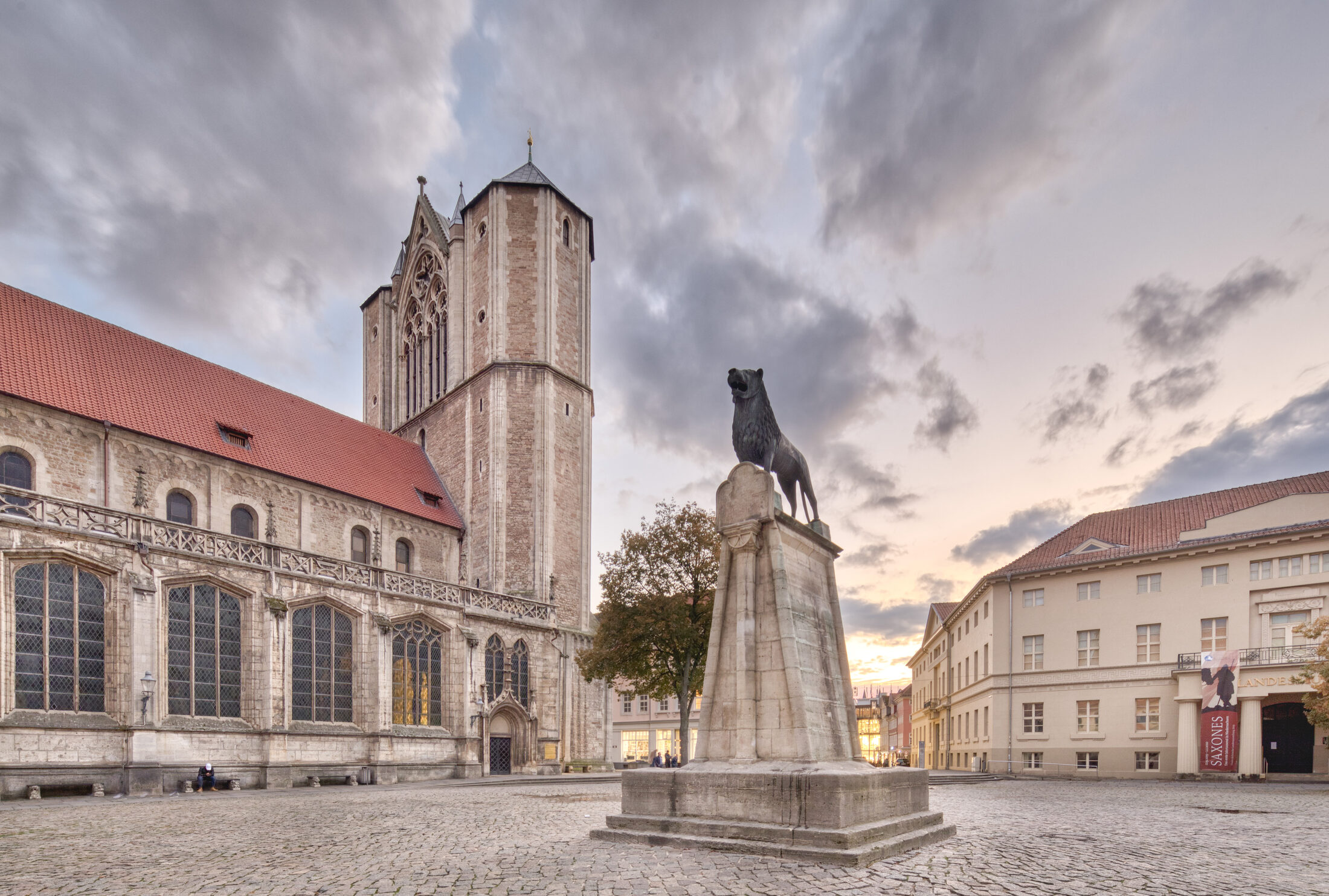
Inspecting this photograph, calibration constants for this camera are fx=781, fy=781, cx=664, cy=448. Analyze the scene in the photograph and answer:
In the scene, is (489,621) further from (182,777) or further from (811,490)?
(811,490)

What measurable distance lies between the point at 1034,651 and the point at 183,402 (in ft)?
127

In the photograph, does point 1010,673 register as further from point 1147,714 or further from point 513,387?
point 513,387

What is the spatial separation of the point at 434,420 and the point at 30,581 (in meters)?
26.8

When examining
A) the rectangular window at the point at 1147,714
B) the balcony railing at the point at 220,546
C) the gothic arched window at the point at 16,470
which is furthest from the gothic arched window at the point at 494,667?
the rectangular window at the point at 1147,714

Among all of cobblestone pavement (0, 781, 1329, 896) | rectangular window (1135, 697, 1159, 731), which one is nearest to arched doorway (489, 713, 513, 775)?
cobblestone pavement (0, 781, 1329, 896)

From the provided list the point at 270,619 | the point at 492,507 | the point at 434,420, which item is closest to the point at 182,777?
the point at 270,619

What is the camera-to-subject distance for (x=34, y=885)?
6.95 m

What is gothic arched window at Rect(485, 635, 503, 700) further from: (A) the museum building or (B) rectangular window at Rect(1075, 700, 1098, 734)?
(B) rectangular window at Rect(1075, 700, 1098, 734)

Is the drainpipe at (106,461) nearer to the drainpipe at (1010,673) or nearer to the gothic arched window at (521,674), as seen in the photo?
the gothic arched window at (521,674)

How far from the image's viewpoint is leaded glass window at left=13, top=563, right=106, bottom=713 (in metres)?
20.2

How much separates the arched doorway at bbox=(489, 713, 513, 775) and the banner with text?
28.0 m

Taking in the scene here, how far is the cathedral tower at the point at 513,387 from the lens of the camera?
4112cm

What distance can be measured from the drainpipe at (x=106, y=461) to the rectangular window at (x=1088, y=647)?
39.1 m

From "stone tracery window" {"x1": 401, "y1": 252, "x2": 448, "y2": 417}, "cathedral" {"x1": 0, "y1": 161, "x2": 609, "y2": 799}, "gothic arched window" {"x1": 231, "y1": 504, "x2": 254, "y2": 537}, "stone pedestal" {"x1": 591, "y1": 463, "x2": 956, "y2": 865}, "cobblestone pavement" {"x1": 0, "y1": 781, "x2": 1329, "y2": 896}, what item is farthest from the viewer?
"stone tracery window" {"x1": 401, "y1": 252, "x2": 448, "y2": 417}
